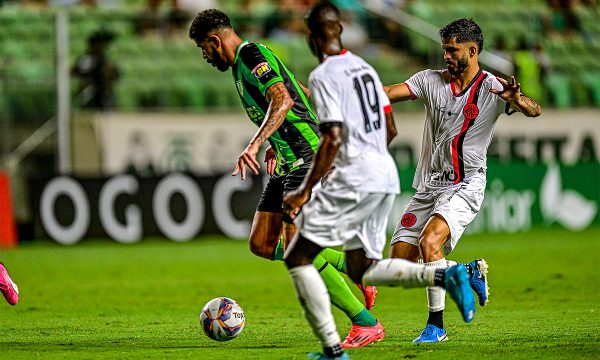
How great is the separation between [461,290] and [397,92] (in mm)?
2033

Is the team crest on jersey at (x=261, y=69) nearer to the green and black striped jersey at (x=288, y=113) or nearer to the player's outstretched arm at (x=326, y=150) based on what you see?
the green and black striped jersey at (x=288, y=113)

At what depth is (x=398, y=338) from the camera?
8008 mm

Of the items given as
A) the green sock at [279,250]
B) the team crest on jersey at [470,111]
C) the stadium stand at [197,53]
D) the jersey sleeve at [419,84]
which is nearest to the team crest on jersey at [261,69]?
the jersey sleeve at [419,84]

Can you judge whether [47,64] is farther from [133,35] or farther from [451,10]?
[451,10]

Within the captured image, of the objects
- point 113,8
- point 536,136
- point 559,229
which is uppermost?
point 113,8

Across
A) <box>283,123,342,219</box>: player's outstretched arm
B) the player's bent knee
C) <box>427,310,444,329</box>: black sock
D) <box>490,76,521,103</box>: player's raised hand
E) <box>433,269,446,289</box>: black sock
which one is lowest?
<box>427,310,444,329</box>: black sock

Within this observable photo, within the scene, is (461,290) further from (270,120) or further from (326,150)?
(270,120)

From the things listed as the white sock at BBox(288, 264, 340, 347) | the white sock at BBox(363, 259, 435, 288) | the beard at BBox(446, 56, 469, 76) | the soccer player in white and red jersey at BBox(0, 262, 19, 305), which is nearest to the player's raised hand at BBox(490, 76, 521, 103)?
the beard at BBox(446, 56, 469, 76)

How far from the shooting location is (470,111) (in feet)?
26.2

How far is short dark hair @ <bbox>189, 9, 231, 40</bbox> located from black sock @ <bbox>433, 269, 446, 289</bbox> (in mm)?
2527

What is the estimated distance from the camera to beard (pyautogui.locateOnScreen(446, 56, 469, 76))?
7.86 m

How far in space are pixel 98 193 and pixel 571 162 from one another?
30.1ft

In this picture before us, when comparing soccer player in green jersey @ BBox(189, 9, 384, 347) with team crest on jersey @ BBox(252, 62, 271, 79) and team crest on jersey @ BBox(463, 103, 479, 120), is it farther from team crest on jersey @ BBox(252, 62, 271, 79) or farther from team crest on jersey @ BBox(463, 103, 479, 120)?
team crest on jersey @ BBox(463, 103, 479, 120)

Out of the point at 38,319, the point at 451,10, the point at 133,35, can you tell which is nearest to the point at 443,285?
the point at 38,319
